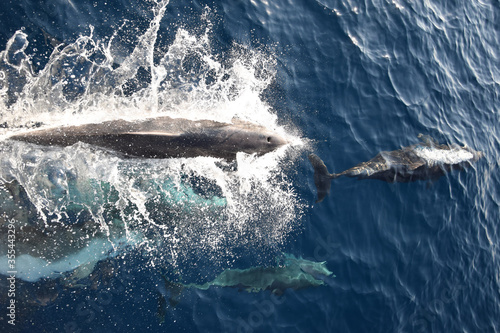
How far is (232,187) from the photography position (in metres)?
8.01

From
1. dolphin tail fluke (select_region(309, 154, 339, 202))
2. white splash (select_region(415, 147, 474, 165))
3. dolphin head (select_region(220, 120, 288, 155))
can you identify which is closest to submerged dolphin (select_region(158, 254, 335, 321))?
dolphin tail fluke (select_region(309, 154, 339, 202))

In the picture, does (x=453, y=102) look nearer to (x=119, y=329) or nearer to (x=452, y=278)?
(x=452, y=278)

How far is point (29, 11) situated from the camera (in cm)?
760

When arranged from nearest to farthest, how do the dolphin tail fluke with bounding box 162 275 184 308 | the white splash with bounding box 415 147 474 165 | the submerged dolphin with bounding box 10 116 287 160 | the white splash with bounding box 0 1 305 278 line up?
the submerged dolphin with bounding box 10 116 287 160 → the dolphin tail fluke with bounding box 162 275 184 308 → the white splash with bounding box 0 1 305 278 → the white splash with bounding box 415 147 474 165

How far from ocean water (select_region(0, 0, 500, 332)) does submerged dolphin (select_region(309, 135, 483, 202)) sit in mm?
240

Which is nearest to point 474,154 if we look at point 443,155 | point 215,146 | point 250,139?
point 443,155

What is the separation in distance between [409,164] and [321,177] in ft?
9.77

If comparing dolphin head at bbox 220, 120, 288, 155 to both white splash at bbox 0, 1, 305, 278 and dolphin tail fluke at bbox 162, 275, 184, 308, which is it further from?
dolphin tail fluke at bbox 162, 275, 184, 308

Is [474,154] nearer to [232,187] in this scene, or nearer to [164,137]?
[232,187]

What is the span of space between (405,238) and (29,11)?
10.8m

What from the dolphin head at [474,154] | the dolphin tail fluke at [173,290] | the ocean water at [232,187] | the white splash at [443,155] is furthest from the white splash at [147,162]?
the dolphin head at [474,154]

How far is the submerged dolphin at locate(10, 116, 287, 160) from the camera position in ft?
21.6

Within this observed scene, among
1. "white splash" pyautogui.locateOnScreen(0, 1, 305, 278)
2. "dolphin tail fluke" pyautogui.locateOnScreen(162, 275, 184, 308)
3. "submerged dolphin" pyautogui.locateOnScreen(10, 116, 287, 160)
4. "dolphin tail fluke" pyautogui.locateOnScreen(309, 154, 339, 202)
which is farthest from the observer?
"dolphin tail fluke" pyautogui.locateOnScreen(309, 154, 339, 202)

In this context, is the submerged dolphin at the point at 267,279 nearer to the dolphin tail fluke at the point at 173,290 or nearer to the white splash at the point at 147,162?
the dolphin tail fluke at the point at 173,290
